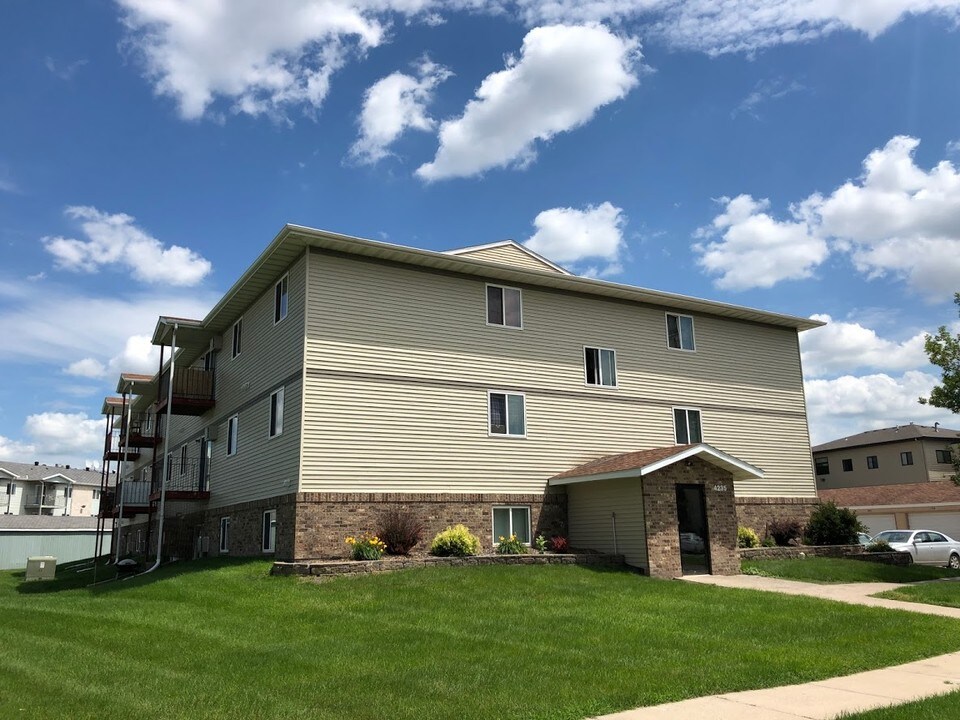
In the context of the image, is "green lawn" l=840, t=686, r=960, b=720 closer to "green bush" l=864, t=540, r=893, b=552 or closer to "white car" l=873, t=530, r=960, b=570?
"green bush" l=864, t=540, r=893, b=552

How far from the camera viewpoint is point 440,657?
10.0 metres

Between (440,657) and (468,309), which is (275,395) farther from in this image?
(440,657)

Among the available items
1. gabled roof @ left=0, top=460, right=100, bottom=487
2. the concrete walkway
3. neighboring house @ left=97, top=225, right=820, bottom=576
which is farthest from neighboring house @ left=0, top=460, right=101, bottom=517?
the concrete walkway

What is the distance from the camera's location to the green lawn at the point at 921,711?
7.11 m

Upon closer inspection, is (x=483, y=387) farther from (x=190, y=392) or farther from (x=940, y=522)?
(x=940, y=522)

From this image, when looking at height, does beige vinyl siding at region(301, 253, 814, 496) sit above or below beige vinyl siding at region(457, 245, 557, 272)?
below

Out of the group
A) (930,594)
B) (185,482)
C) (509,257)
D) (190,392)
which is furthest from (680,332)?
(185,482)

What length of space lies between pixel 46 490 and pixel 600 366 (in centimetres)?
7421

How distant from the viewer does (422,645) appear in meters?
10.7

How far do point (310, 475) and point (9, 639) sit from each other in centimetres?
777

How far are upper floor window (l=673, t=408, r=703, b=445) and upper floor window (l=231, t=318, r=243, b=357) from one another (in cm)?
1392

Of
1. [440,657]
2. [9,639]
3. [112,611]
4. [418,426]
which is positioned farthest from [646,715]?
[418,426]

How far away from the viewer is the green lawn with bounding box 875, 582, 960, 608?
1611 centimetres

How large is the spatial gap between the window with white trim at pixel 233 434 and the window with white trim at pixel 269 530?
3761 millimetres
